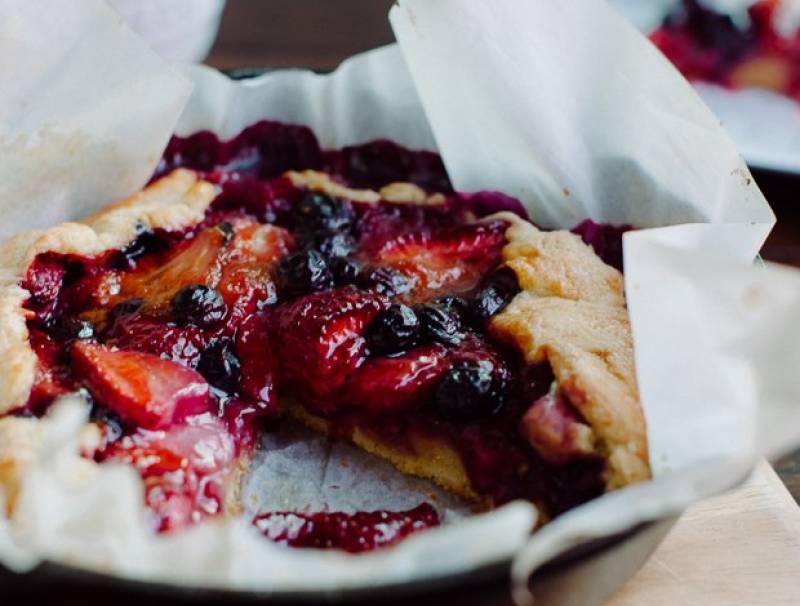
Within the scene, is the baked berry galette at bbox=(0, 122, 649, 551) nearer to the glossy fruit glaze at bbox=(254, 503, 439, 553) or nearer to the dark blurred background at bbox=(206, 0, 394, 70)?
the glossy fruit glaze at bbox=(254, 503, 439, 553)

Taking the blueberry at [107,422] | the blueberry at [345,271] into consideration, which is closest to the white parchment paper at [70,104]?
the blueberry at [345,271]

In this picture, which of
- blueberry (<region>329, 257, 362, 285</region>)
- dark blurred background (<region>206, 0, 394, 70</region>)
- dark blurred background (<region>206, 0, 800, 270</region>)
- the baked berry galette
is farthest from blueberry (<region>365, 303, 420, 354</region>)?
dark blurred background (<region>206, 0, 394, 70</region>)

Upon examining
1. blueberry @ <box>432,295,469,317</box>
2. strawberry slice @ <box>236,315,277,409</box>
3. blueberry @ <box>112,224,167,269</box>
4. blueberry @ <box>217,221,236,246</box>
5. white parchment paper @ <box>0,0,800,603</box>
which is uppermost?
white parchment paper @ <box>0,0,800,603</box>

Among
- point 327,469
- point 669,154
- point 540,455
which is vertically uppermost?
point 669,154

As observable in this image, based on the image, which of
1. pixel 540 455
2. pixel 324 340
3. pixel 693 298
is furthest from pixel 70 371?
pixel 693 298

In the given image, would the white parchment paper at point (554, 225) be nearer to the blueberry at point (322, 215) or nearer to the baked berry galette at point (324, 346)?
the baked berry galette at point (324, 346)

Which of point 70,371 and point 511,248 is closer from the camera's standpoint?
point 70,371

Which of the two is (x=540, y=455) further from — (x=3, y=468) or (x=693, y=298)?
(x=3, y=468)
